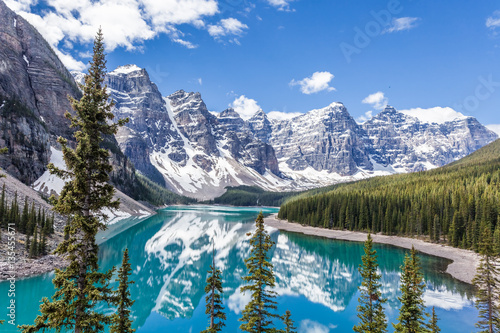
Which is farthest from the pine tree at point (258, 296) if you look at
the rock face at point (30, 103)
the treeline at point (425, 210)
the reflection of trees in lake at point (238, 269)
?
the rock face at point (30, 103)

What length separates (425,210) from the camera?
3061 inches

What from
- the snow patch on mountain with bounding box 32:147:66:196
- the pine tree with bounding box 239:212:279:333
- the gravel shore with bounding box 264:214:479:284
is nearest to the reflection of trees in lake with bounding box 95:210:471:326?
the gravel shore with bounding box 264:214:479:284

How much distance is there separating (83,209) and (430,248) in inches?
2809

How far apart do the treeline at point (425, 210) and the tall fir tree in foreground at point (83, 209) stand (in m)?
61.3

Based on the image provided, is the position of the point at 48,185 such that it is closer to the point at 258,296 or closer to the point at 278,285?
the point at 278,285

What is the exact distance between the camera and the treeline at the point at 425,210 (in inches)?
2508

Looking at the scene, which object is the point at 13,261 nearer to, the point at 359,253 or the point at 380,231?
the point at 359,253

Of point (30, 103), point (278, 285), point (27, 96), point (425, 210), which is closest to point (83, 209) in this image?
point (278, 285)

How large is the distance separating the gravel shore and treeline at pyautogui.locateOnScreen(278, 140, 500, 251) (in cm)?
345

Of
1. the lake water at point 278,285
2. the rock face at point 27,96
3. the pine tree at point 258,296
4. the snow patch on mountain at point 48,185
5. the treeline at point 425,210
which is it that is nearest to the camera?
the pine tree at point 258,296

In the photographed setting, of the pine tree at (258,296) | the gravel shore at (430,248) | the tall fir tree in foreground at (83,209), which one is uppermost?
the tall fir tree in foreground at (83,209)

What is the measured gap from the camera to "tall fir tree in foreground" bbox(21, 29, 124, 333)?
996 centimetres

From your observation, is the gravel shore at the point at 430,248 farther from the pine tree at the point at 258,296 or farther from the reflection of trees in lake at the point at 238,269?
the pine tree at the point at 258,296

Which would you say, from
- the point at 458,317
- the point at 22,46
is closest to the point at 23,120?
the point at 22,46
